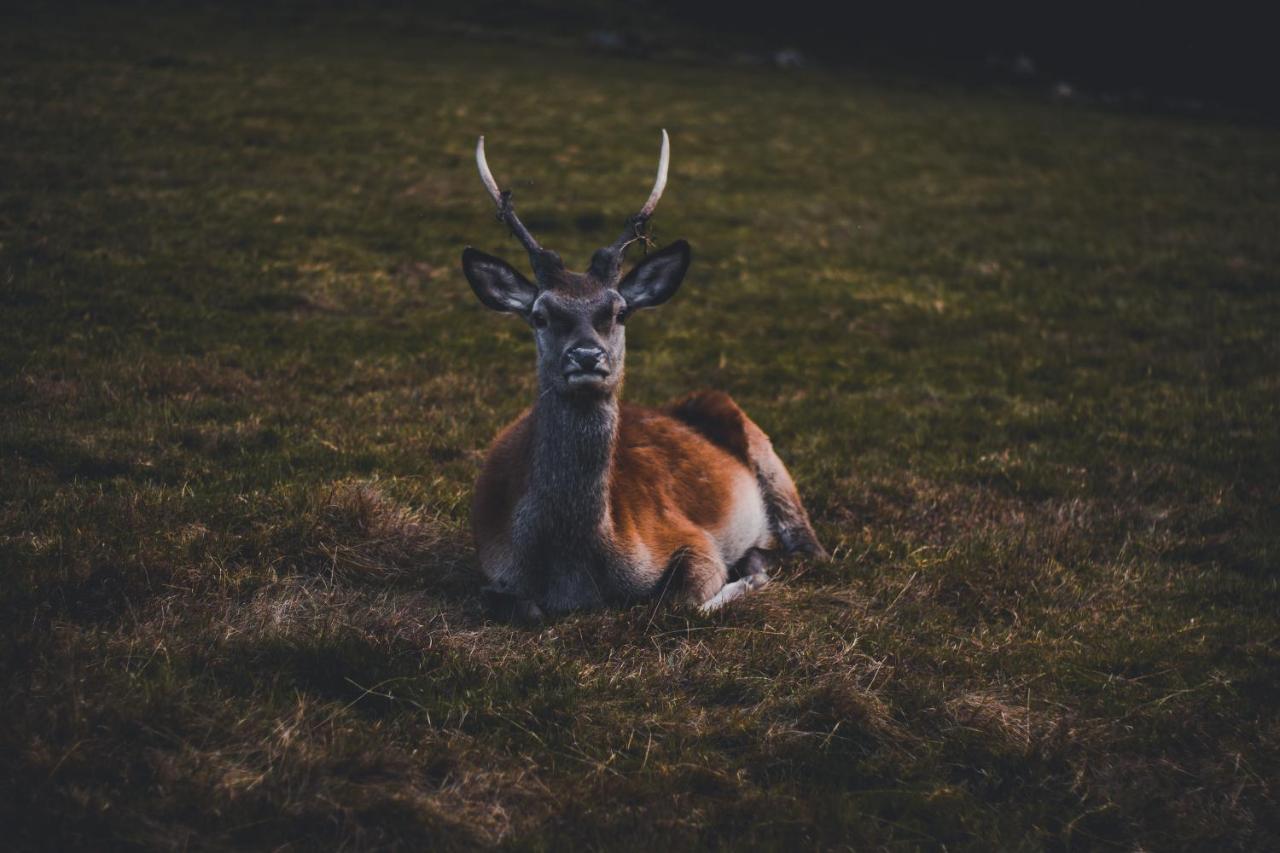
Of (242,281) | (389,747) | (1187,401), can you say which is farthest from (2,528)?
(1187,401)

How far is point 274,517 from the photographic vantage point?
5535 mm

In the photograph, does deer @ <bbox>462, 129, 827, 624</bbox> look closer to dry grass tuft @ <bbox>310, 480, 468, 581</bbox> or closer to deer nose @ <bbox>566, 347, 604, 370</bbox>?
deer nose @ <bbox>566, 347, 604, 370</bbox>

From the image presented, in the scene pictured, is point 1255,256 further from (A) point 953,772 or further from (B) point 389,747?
(B) point 389,747

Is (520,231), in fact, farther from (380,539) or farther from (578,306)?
(380,539)

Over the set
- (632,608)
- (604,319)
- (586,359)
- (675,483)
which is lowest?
(632,608)

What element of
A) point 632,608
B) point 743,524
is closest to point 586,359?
point 632,608

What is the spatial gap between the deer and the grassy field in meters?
0.25

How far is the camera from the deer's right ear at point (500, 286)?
17.1 feet

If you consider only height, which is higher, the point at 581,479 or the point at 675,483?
the point at 581,479

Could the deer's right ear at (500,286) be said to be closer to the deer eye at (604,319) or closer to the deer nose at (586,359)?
the deer eye at (604,319)

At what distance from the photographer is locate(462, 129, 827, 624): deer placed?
499cm

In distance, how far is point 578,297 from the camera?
5020mm

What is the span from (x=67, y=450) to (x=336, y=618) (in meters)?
2.58

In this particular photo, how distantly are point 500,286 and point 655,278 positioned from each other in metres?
0.80
